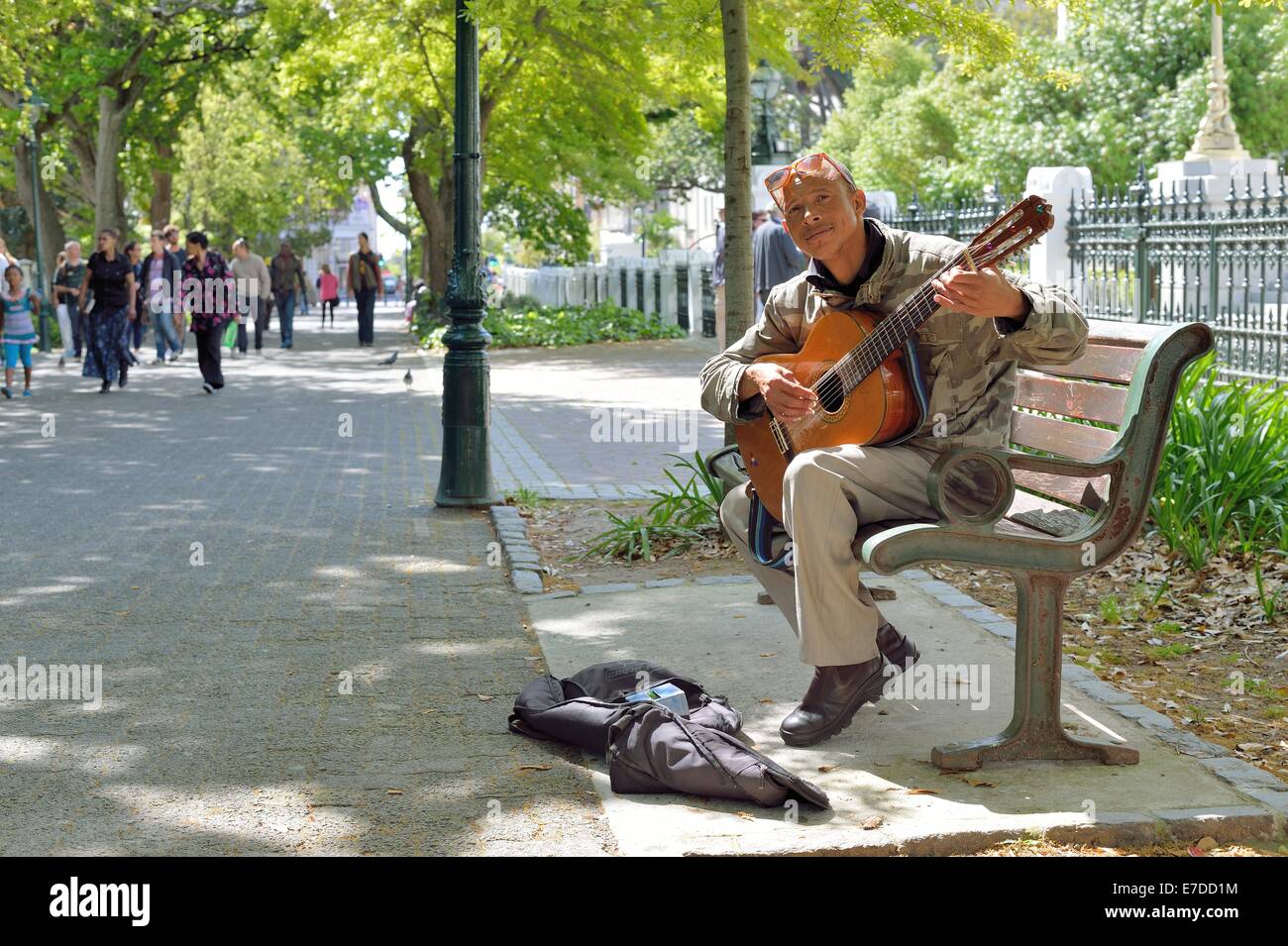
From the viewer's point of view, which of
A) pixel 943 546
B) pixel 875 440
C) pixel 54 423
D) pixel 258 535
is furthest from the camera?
pixel 54 423

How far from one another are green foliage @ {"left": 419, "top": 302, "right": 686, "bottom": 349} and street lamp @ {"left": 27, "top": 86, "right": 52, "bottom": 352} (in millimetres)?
6601

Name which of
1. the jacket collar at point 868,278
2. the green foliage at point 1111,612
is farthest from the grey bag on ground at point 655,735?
the green foliage at point 1111,612

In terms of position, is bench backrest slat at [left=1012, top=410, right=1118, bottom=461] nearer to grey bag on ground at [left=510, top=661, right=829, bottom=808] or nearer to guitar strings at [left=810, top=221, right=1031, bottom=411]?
guitar strings at [left=810, top=221, right=1031, bottom=411]

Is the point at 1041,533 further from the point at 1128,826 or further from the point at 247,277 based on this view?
the point at 247,277

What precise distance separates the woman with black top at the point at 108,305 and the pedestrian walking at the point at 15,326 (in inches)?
32.8

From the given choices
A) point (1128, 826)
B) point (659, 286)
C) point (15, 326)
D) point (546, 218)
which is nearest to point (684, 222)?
point (546, 218)

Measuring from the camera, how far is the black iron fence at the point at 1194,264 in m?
12.8

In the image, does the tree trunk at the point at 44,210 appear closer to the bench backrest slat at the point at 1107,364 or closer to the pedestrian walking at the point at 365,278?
the pedestrian walking at the point at 365,278

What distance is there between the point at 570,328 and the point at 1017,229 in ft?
78.3

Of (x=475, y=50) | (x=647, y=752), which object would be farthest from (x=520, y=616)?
(x=475, y=50)
